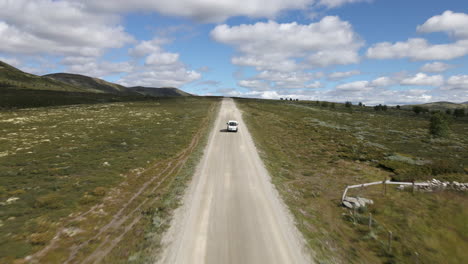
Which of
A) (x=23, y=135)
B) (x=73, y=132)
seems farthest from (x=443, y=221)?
(x=23, y=135)

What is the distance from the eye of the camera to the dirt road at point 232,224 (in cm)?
1094

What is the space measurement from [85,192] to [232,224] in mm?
12885

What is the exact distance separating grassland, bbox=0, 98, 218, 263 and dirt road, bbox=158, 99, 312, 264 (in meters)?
1.67

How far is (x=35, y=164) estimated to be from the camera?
2292cm

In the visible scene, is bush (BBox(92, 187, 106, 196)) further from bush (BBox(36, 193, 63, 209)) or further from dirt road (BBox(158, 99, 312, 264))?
dirt road (BBox(158, 99, 312, 264))

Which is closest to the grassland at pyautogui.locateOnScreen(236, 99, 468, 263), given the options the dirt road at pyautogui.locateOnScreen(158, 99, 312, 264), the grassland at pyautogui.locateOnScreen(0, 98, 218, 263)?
the dirt road at pyautogui.locateOnScreen(158, 99, 312, 264)

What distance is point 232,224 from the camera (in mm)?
13516

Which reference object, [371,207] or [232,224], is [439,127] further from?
[232,224]

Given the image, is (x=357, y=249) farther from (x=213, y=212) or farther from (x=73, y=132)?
(x=73, y=132)

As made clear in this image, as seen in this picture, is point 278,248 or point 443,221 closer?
point 278,248

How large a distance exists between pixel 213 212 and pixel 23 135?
40409 mm

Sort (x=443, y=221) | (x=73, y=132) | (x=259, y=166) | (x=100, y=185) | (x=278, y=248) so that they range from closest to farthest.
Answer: (x=278, y=248)
(x=443, y=221)
(x=100, y=185)
(x=259, y=166)
(x=73, y=132)

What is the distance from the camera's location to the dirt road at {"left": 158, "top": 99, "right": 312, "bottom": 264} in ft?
35.9

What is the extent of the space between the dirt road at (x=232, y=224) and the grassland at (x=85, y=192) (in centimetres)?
167
